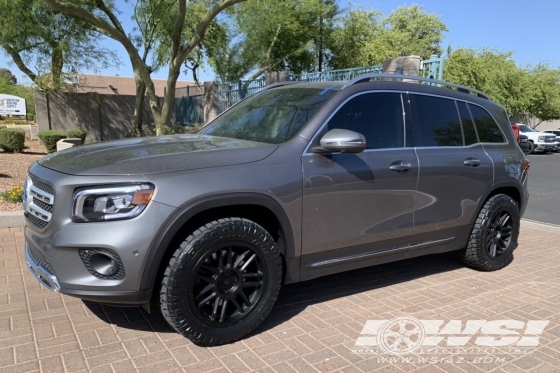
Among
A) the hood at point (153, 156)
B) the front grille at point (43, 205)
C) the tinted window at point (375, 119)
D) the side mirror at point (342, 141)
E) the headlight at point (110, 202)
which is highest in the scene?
the tinted window at point (375, 119)

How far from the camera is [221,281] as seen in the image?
3.13 metres

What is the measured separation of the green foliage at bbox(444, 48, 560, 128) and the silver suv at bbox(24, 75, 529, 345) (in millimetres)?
29138

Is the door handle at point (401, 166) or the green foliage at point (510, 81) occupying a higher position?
the green foliage at point (510, 81)

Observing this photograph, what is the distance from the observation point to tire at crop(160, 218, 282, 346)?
116 inches

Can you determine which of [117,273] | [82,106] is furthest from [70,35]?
[117,273]

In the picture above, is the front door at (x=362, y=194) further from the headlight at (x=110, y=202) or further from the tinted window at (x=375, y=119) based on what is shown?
the headlight at (x=110, y=202)

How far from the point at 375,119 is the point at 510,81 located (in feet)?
124

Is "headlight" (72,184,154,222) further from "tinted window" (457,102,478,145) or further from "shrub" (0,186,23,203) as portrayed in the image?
"shrub" (0,186,23,203)

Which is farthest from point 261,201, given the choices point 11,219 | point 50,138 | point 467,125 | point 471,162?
point 50,138

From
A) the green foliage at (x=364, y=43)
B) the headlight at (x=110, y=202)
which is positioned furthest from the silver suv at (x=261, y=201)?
the green foliage at (x=364, y=43)

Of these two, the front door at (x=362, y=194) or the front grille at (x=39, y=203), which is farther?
the front door at (x=362, y=194)

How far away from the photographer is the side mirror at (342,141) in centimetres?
333

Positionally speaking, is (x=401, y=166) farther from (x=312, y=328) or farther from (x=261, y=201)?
(x=312, y=328)

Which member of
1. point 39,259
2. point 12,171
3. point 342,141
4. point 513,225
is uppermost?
point 342,141
